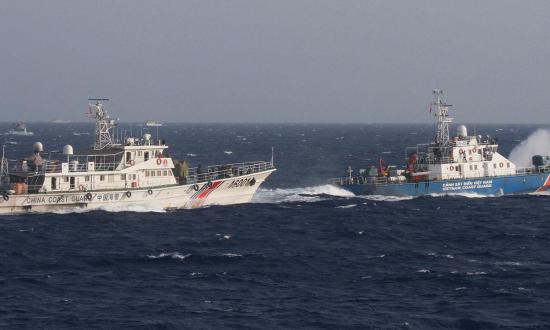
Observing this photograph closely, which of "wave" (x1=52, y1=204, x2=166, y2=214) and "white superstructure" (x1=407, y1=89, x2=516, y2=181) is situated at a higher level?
"white superstructure" (x1=407, y1=89, x2=516, y2=181)

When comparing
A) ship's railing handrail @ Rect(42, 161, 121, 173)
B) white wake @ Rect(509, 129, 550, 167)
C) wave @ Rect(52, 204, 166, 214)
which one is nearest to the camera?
wave @ Rect(52, 204, 166, 214)

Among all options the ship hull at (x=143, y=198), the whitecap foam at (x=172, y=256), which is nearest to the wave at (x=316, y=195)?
the ship hull at (x=143, y=198)

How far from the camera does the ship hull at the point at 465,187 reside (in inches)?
3031

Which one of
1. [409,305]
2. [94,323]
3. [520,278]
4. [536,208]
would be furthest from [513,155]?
[94,323]

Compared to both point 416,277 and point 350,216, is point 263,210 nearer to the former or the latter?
point 350,216

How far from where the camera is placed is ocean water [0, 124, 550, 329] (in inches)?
1390

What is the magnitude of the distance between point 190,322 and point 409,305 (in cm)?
1039

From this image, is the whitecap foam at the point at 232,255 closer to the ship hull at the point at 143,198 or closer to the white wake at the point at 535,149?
the ship hull at the point at 143,198

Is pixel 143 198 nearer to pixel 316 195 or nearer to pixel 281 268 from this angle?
pixel 316 195

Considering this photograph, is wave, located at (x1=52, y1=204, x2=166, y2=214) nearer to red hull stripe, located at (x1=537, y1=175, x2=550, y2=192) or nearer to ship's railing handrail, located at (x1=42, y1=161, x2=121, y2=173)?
ship's railing handrail, located at (x1=42, y1=161, x2=121, y2=173)

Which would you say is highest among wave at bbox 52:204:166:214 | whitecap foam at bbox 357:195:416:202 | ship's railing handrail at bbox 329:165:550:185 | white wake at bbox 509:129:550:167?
white wake at bbox 509:129:550:167

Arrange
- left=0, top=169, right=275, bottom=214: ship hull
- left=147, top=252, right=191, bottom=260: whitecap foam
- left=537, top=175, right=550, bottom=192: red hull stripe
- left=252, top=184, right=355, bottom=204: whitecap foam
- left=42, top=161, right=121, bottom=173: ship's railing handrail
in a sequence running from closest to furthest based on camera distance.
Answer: left=147, top=252, right=191, bottom=260: whitecap foam
left=0, top=169, right=275, bottom=214: ship hull
left=42, top=161, right=121, bottom=173: ship's railing handrail
left=252, top=184, right=355, bottom=204: whitecap foam
left=537, top=175, right=550, bottom=192: red hull stripe

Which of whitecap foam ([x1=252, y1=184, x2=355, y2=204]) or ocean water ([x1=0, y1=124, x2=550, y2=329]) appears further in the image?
whitecap foam ([x1=252, y1=184, x2=355, y2=204])

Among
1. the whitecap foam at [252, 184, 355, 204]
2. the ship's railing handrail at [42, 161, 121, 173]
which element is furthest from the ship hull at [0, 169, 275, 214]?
the whitecap foam at [252, 184, 355, 204]
